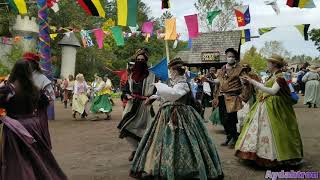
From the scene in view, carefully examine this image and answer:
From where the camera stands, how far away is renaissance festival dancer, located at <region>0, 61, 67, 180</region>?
4.11m

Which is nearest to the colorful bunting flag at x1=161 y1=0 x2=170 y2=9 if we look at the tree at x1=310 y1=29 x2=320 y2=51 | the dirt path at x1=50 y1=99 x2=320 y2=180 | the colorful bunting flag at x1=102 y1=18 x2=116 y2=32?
the dirt path at x1=50 y1=99 x2=320 y2=180

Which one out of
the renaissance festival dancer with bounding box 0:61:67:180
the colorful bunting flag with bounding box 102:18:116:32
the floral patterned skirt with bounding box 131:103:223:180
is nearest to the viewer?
the renaissance festival dancer with bounding box 0:61:67:180

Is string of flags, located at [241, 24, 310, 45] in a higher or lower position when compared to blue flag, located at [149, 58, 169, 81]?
higher

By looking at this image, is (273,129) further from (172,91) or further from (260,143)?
(172,91)

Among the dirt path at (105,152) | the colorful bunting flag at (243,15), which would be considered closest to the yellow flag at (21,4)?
the dirt path at (105,152)

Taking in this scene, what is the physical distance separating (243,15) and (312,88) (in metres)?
4.67

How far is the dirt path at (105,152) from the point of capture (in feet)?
19.2

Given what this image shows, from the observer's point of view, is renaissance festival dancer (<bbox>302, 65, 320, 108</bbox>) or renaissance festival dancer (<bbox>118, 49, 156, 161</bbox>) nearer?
renaissance festival dancer (<bbox>118, 49, 156, 161</bbox>)

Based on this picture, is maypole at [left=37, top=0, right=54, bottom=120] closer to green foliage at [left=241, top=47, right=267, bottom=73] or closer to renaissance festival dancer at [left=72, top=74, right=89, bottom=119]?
renaissance festival dancer at [left=72, top=74, right=89, bottom=119]

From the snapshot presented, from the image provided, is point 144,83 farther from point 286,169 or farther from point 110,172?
point 286,169

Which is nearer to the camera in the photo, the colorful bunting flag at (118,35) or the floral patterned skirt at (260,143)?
the floral patterned skirt at (260,143)

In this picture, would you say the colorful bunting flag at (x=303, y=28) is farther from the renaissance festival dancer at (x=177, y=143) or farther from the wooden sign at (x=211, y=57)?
the wooden sign at (x=211, y=57)

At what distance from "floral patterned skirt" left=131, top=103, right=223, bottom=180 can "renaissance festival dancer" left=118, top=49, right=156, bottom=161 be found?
3.36ft

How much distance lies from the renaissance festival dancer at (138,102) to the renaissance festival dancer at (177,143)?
102cm
